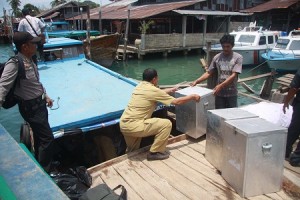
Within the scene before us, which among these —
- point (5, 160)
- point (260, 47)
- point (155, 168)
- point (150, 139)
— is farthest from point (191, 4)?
point (5, 160)

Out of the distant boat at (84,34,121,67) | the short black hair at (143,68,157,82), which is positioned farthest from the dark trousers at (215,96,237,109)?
the distant boat at (84,34,121,67)

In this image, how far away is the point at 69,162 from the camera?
5117mm

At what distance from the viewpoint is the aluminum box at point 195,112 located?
12.8 ft

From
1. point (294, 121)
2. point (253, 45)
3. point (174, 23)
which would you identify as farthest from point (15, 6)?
point (294, 121)

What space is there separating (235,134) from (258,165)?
1.20 ft

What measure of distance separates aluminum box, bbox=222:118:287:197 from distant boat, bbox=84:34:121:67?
44.6 feet

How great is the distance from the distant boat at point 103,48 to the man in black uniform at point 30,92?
12.4 meters

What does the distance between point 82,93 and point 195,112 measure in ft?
9.59

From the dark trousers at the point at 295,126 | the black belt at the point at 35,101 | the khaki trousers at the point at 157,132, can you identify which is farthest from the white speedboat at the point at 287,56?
the black belt at the point at 35,101

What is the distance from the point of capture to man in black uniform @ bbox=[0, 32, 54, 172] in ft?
9.66

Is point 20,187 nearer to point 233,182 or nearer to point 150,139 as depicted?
point 233,182

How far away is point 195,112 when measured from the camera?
12.7 ft

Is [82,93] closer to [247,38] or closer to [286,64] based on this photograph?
[286,64]

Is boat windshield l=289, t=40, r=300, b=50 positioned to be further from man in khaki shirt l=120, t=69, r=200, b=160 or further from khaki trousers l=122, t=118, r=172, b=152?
khaki trousers l=122, t=118, r=172, b=152
